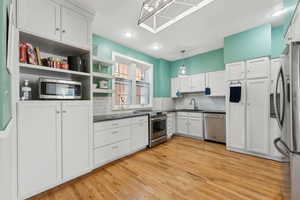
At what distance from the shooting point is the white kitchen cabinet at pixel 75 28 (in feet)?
6.16

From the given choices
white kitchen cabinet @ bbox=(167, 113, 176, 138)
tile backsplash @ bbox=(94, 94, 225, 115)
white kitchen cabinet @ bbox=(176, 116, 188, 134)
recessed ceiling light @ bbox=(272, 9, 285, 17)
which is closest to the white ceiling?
recessed ceiling light @ bbox=(272, 9, 285, 17)

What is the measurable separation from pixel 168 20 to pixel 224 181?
297 centimetres

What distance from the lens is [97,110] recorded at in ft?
9.40

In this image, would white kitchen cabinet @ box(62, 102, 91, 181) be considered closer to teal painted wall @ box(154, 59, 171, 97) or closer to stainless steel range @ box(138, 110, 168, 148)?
stainless steel range @ box(138, 110, 168, 148)

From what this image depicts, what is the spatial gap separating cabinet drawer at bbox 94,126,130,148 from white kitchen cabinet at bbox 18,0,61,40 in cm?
166

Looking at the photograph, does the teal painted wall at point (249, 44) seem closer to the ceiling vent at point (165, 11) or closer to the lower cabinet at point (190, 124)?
the ceiling vent at point (165, 11)

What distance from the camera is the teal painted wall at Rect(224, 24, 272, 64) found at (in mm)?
2607

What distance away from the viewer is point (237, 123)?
116 inches

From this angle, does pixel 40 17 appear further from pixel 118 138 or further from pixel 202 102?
pixel 202 102

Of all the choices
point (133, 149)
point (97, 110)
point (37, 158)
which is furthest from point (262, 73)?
point (37, 158)

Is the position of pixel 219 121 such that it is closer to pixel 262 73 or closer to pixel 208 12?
pixel 262 73

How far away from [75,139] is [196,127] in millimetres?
3351

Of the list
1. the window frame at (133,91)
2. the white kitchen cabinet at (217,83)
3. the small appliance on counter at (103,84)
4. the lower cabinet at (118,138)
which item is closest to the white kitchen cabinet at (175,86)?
the window frame at (133,91)

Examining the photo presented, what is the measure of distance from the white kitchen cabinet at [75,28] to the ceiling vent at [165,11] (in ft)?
3.01
